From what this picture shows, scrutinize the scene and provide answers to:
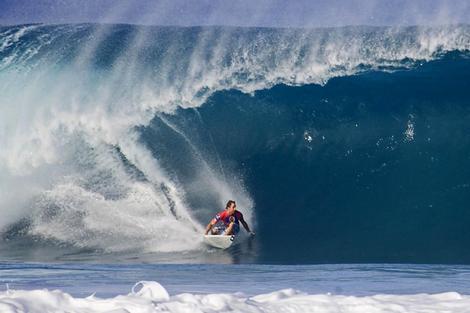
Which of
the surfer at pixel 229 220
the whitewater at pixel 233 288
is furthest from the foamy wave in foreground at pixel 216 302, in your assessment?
the surfer at pixel 229 220

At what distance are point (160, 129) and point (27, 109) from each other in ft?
10.7

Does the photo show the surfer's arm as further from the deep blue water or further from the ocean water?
the deep blue water

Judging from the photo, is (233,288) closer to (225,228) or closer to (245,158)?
(225,228)

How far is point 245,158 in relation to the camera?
15.6 meters

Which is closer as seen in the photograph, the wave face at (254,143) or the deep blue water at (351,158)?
the deep blue water at (351,158)

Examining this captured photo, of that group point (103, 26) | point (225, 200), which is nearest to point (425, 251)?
point (225, 200)

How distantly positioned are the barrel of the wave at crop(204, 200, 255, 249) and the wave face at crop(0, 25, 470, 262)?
255 millimetres

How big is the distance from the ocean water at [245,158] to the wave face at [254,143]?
0.03m

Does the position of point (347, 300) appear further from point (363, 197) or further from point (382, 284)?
point (363, 197)

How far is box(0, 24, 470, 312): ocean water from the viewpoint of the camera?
1202cm

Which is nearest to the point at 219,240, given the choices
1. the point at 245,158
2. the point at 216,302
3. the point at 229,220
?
the point at 229,220

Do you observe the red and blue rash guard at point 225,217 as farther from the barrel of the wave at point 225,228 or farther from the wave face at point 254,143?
the wave face at point 254,143

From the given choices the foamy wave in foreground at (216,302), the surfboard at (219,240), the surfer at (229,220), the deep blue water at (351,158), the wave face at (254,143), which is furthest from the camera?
the wave face at (254,143)

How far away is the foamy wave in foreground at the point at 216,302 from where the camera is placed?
17.5ft
